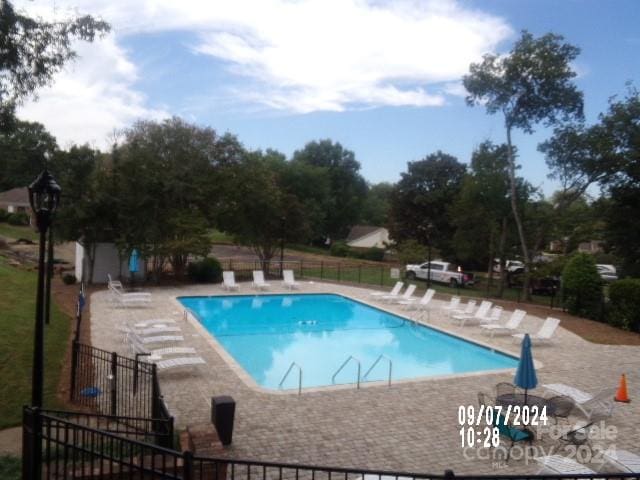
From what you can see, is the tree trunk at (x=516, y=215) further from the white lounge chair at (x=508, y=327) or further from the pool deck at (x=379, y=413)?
the pool deck at (x=379, y=413)

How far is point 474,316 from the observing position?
1808 centimetres

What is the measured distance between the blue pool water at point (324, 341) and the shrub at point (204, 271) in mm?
3735

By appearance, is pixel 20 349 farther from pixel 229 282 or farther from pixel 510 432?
pixel 229 282

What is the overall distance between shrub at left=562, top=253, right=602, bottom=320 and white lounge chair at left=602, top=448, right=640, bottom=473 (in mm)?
13748

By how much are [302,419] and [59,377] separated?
16.3 ft

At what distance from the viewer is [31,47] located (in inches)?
332

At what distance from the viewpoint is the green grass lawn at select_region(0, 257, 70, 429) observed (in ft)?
29.5

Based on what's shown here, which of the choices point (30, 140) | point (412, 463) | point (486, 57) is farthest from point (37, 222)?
point (30, 140)

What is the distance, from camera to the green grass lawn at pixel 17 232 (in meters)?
41.5

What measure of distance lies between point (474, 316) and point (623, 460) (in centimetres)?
1105

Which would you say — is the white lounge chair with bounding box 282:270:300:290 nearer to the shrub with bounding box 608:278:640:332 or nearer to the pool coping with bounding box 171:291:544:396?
the pool coping with bounding box 171:291:544:396

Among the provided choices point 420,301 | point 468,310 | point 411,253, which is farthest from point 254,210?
point 468,310

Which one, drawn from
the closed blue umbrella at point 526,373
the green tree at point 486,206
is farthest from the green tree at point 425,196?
the closed blue umbrella at point 526,373

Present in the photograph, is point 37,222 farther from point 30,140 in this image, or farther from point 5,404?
point 30,140
